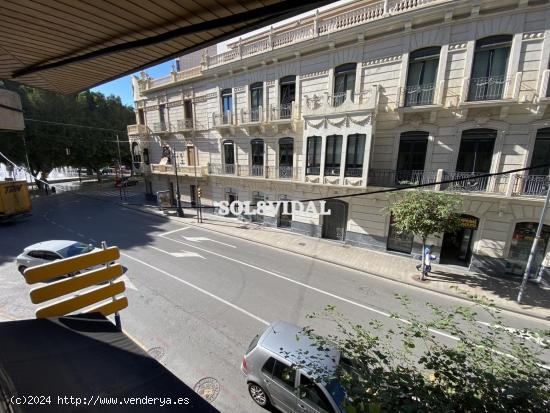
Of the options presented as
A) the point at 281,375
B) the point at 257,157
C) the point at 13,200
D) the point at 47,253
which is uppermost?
the point at 257,157

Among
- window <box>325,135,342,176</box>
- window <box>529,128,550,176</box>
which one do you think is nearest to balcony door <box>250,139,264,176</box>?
window <box>325,135,342,176</box>

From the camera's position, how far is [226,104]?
64.6 ft

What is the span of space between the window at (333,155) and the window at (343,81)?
214 centimetres

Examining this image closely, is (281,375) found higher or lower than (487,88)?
lower

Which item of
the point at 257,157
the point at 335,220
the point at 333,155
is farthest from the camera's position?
the point at 257,157

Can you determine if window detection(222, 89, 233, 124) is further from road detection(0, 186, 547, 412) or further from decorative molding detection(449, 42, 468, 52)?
decorative molding detection(449, 42, 468, 52)

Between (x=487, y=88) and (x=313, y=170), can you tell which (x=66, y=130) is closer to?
(x=313, y=170)

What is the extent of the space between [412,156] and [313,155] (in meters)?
5.56

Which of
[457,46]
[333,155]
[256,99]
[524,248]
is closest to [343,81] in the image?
[333,155]

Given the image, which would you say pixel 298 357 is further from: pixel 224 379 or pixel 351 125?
pixel 351 125

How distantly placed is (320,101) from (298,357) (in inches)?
546

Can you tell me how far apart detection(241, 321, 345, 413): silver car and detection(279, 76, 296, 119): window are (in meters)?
14.4

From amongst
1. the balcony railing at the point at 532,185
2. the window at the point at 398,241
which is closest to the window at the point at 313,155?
the window at the point at 398,241

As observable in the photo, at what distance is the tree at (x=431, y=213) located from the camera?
33.5 feet
